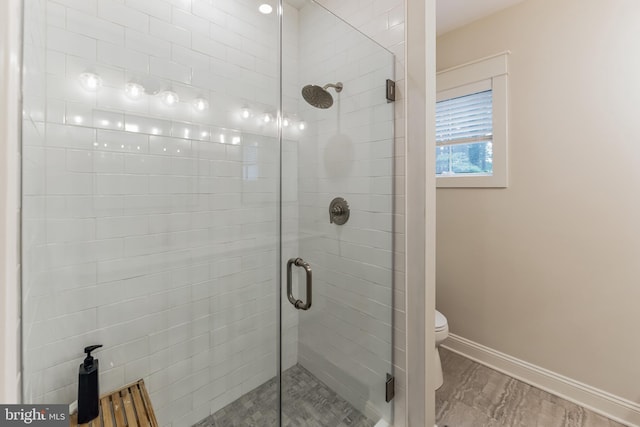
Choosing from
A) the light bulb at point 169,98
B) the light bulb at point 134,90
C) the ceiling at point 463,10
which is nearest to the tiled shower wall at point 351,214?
the light bulb at point 169,98

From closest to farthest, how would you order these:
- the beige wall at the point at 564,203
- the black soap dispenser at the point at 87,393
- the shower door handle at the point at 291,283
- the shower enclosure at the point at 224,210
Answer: the black soap dispenser at the point at 87,393
the shower enclosure at the point at 224,210
the shower door handle at the point at 291,283
the beige wall at the point at 564,203

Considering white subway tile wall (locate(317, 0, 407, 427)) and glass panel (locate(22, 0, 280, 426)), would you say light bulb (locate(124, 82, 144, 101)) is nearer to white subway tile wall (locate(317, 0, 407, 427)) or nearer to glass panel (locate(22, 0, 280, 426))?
glass panel (locate(22, 0, 280, 426))

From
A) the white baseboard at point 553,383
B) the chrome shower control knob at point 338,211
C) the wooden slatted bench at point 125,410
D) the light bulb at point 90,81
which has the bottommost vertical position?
the white baseboard at point 553,383

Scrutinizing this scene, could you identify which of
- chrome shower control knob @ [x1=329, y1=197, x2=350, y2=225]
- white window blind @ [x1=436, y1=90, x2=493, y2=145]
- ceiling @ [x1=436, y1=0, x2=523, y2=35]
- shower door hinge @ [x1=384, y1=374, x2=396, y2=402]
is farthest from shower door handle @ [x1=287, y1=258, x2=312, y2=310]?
ceiling @ [x1=436, y1=0, x2=523, y2=35]

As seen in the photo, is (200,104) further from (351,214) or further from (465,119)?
(465,119)

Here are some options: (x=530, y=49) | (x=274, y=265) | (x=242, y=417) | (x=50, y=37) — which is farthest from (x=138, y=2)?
(x=530, y=49)

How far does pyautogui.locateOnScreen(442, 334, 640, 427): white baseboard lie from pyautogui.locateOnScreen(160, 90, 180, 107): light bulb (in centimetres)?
251

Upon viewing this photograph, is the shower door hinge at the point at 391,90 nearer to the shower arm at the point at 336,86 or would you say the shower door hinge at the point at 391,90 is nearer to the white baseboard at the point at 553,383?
the shower arm at the point at 336,86

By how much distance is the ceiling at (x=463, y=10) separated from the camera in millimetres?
1916

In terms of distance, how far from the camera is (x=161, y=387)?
4.64 ft

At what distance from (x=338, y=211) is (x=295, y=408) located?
3.18ft

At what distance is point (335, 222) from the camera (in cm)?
146

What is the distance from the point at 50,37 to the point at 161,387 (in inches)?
61.8

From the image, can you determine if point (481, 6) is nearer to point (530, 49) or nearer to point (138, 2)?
point (530, 49)
